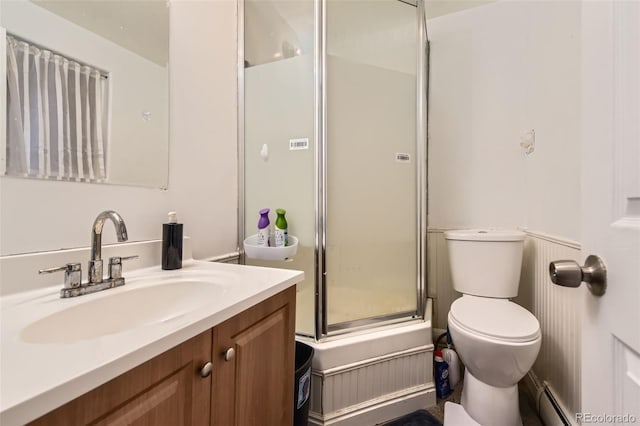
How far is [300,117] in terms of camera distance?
145cm

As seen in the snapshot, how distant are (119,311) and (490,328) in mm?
1316

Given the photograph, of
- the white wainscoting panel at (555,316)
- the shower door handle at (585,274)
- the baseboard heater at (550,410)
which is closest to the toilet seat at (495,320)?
the white wainscoting panel at (555,316)

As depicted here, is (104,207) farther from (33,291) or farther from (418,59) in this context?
(418,59)

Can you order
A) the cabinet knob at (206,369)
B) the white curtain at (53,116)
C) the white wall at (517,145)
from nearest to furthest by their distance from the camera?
the cabinet knob at (206,369) < the white curtain at (53,116) < the white wall at (517,145)

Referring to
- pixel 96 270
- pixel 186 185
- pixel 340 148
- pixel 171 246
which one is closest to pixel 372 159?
pixel 340 148

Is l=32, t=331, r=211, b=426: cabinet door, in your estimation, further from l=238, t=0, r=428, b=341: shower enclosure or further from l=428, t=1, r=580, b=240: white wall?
l=428, t=1, r=580, b=240: white wall

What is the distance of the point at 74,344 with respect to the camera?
0.43 meters

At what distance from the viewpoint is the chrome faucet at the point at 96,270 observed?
677 millimetres

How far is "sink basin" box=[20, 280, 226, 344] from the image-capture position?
0.57 metres

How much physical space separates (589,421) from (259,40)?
188cm

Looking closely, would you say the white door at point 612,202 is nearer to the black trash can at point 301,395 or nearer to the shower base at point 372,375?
the black trash can at point 301,395

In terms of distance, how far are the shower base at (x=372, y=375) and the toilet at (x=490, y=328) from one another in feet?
0.60

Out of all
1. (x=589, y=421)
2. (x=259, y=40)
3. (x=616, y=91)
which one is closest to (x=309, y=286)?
(x=589, y=421)

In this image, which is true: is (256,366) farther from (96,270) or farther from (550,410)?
(550,410)
